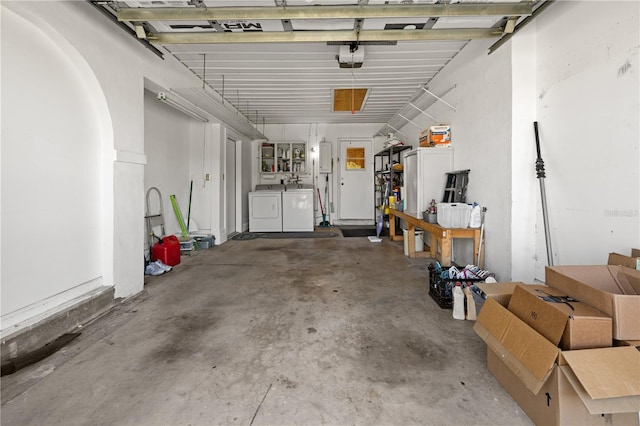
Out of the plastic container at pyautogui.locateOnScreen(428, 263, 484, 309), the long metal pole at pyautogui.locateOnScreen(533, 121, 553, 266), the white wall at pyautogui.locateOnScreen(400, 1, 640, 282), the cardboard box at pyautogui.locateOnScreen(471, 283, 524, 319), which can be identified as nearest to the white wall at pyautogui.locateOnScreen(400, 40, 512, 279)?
the white wall at pyautogui.locateOnScreen(400, 1, 640, 282)

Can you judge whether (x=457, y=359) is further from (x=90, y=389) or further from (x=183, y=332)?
(x=90, y=389)

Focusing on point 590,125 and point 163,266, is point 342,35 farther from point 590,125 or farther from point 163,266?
point 163,266

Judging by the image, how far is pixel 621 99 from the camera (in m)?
1.75

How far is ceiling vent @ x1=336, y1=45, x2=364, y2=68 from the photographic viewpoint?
3.14 m

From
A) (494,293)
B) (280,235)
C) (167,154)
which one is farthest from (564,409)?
(280,235)

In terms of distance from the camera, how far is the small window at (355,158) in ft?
24.1

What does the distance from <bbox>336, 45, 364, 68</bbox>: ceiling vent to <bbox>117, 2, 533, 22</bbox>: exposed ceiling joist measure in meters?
1.00

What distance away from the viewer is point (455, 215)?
3.13 meters

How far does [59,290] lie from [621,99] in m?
4.23

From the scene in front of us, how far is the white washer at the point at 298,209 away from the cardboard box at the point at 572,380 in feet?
17.3

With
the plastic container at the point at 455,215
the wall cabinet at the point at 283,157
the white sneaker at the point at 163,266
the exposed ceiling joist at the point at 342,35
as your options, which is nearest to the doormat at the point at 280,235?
the wall cabinet at the point at 283,157

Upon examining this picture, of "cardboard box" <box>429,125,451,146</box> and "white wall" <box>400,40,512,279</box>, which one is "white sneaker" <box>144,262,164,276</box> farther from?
"cardboard box" <box>429,125,451,146</box>

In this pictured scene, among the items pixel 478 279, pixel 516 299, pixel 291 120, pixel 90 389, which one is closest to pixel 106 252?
pixel 90 389

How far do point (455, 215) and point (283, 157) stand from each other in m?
5.02
